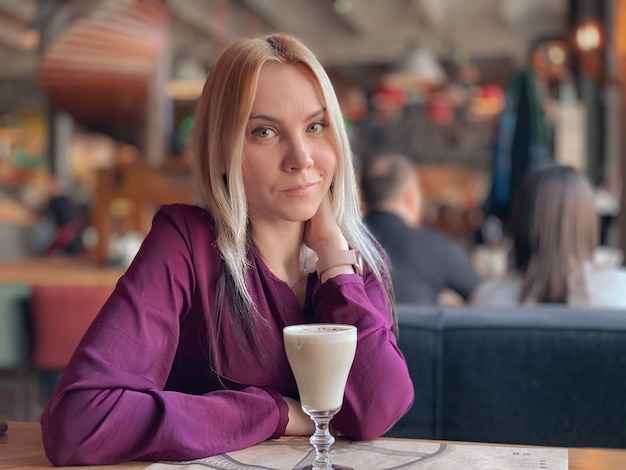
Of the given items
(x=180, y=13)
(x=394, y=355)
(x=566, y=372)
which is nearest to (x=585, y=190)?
(x=566, y=372)

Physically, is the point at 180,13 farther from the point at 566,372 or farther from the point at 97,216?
the point at 566,372

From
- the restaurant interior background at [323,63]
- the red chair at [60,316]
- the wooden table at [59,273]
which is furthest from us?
the restaurant interior background at [323,63]

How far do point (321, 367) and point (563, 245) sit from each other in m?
1.75

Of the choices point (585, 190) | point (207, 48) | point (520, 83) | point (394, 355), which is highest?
point (207, 48)

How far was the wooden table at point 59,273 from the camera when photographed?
404 cm

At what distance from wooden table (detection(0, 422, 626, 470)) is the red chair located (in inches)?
87.1

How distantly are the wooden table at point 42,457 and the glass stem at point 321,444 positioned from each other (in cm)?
24

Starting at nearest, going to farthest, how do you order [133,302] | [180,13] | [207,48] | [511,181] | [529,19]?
1. [133,302]
2. [511,181]
3. [180,13]
4. [529,19]
5. [207,48]

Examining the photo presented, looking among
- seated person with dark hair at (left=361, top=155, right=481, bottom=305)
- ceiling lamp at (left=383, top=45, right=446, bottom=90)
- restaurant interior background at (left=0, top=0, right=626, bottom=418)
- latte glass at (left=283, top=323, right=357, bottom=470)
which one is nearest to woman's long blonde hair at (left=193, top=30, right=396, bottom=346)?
latte glass at (left=283, top=323, right=357, bottom=470)

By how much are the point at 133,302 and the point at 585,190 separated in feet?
5.81

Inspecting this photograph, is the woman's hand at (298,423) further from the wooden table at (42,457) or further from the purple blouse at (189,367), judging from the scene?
the wooden table at (42,457)

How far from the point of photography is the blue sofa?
1.96 m

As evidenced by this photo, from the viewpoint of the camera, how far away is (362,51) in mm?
15492

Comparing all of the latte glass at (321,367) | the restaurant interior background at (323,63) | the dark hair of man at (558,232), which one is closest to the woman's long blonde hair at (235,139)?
the latte glass at (321,367)
